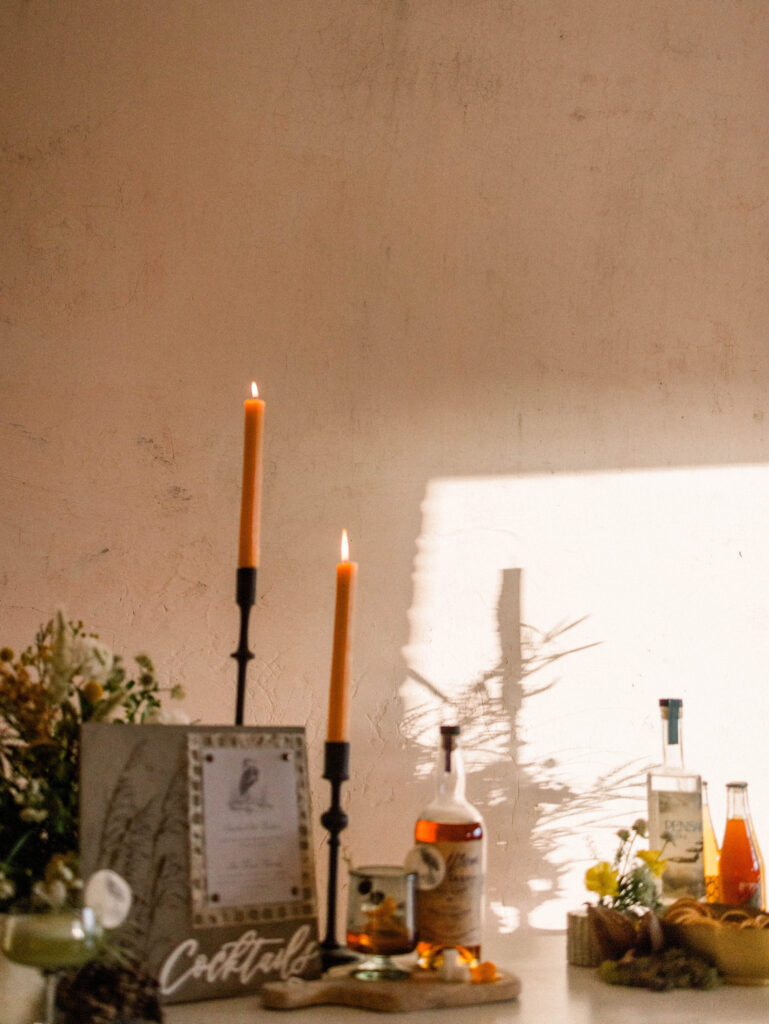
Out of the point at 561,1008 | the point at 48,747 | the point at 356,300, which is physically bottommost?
the point at 561,1008

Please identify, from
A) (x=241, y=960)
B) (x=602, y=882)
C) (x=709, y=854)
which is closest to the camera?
(x=241, y=960)

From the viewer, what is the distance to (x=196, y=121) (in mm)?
1966

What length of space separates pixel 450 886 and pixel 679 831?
394 millimetres

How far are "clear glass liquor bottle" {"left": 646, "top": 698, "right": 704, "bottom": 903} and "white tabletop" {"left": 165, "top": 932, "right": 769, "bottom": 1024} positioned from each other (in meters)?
0.18

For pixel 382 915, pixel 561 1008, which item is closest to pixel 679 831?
pixel 561 1008

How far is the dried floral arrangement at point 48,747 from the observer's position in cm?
90

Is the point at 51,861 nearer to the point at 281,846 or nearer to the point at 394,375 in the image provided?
the point at 281,846

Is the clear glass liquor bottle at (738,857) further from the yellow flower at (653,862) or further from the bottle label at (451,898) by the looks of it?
the bottle label at (451,898)

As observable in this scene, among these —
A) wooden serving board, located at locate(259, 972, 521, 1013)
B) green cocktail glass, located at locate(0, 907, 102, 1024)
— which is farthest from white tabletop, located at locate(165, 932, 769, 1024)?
green cocktail glass, located at locate(0, 907, 102, 1024)

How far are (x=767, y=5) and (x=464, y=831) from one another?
1.92 metres

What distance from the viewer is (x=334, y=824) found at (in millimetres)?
1012

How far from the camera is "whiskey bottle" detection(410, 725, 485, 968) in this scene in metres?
0.98

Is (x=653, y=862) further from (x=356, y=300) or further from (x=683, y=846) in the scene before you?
(x=356, y=300)

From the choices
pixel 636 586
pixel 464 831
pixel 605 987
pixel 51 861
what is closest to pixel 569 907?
pixel 636 586
